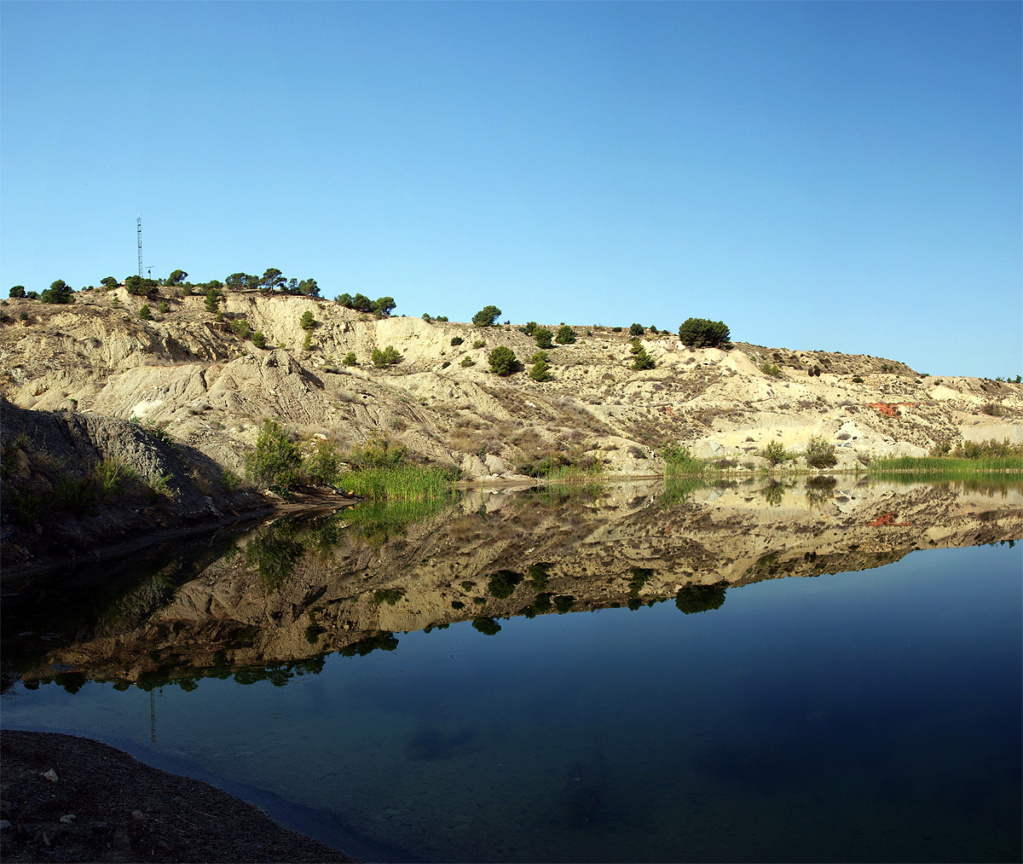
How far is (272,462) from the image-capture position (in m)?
34.7

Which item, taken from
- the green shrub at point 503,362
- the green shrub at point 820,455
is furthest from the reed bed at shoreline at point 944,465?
the green shrub at point 503,362

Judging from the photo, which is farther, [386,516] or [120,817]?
[386,516]

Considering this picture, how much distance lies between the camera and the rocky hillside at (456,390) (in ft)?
158

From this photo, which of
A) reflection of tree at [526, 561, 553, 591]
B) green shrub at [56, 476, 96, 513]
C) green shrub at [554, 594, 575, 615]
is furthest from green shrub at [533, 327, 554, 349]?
green shrub at [554, 594, 575, 615]

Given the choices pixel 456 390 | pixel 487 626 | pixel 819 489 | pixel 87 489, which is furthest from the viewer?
pixel 456 390

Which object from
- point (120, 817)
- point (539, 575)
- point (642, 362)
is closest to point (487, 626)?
point (539, 575)

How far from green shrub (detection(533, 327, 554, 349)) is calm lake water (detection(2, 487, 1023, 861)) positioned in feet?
246

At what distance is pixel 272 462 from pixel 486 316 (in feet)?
230

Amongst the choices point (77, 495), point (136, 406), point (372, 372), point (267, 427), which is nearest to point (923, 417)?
point (372, 372)

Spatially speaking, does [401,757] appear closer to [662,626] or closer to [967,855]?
[967,855]

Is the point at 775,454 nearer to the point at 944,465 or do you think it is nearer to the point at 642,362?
the point at 944,465

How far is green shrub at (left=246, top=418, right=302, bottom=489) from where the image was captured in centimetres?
3425

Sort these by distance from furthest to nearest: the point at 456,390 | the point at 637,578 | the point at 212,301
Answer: the point at 212,301 → the point at 456,390 → the point at 637,578

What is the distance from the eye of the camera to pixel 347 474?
4069 cm
